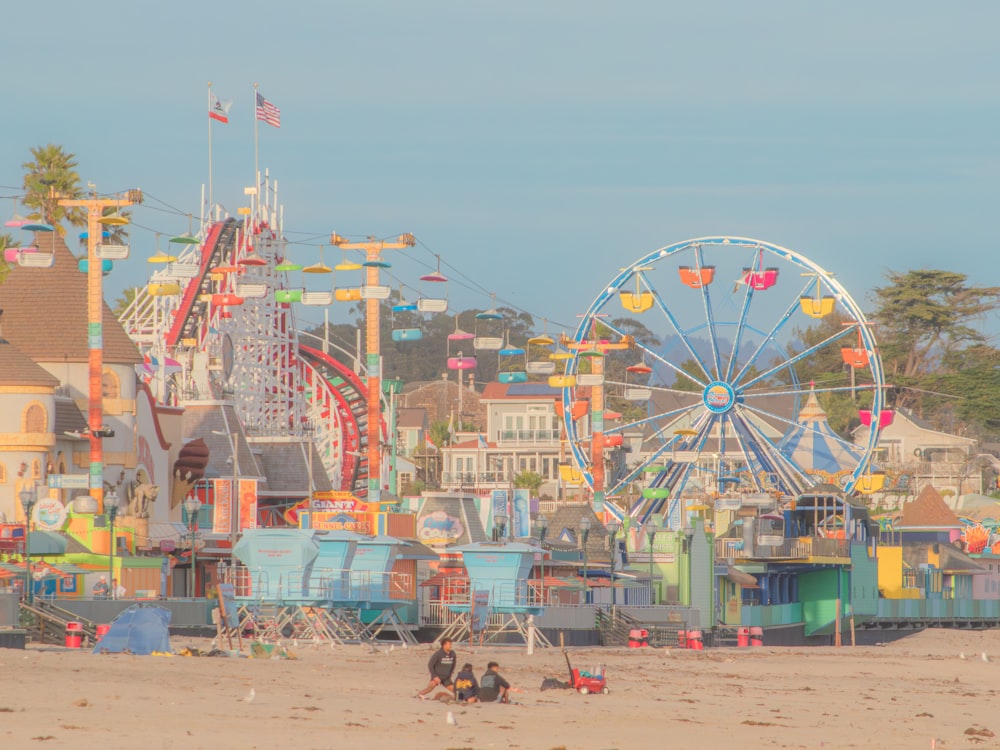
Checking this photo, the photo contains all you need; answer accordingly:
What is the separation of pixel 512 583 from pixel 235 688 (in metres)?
15.8

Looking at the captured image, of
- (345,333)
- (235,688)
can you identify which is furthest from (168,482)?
(345,333)

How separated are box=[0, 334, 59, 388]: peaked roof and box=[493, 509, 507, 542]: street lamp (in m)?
12.4

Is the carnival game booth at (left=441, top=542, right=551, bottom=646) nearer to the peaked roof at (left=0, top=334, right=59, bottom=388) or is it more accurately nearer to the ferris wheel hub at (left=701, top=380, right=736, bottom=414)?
the peaked roof at (left=0, top=334, right=59, bottom=388)

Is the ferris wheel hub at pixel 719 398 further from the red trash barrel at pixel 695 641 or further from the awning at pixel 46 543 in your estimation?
the awning at pixel 46 543

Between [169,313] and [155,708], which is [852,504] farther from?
[155,708]

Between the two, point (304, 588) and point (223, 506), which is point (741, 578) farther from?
point (304, 588)

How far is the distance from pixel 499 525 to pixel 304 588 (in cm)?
1587

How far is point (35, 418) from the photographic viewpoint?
48594 millimetres

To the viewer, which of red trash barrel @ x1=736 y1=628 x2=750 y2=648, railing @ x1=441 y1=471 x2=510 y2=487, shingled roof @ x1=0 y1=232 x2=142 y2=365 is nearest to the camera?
→ red trash barrel @ x1=736 y1=628 x2=750 y2=648

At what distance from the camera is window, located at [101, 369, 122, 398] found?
171 ft

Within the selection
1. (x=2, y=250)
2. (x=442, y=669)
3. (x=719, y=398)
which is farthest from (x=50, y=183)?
(x=442, y=669)

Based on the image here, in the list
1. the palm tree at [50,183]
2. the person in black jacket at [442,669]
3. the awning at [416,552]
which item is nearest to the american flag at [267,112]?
the palm tree at [50,183]

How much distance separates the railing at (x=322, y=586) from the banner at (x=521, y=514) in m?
16.0

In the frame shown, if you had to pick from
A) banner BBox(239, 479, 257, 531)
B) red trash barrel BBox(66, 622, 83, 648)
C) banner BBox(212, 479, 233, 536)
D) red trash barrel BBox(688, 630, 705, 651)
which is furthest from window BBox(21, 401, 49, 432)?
red trash barrel BBox(688, 630, 705, 651)
